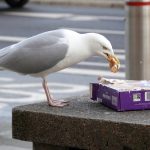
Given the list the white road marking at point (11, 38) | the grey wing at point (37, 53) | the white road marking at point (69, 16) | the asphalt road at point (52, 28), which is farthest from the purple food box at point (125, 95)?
the white road marking at point (69, 16)

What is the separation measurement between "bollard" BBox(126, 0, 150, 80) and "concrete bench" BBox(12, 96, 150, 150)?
2.65 metres

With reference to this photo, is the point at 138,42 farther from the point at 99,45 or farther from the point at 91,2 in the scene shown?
the point at 91,2

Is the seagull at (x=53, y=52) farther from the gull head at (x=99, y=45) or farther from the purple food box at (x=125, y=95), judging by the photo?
the purple food box at (x=125, y=95)

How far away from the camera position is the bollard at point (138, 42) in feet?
21.6

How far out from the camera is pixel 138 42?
21.9 feet

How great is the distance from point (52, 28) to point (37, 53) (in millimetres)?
13619

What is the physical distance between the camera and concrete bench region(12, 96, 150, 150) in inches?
138

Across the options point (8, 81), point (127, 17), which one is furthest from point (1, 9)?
point (127, 17)

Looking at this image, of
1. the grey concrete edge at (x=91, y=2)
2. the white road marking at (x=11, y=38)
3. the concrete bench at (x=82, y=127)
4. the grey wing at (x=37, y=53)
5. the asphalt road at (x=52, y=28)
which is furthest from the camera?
the grey concrete edge at (x=91, y=2)

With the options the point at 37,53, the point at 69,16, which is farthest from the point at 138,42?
the point at 69,16

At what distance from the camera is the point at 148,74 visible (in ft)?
22.1

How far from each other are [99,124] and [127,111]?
25cm

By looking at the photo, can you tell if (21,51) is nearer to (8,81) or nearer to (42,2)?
(8,81)

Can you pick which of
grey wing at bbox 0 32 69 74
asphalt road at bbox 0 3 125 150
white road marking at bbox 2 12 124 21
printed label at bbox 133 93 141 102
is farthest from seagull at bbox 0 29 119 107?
white road marking at bbox 2 12 124 21
